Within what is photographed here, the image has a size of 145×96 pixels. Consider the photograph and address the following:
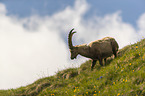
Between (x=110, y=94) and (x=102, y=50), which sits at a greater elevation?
(x=102, y=50)

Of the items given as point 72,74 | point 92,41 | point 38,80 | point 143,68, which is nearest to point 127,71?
point 143,68

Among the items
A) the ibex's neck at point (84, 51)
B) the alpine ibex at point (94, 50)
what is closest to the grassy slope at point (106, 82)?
the alpine ibex at point (94, 50)

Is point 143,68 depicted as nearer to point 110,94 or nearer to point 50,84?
point 110,94

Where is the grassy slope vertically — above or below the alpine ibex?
below

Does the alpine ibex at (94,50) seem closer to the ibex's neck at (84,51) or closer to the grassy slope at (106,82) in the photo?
the ibex's neck at (84,51)

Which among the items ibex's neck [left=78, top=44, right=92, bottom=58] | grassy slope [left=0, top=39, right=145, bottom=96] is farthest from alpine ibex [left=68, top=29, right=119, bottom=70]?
grassy slope [left=0, top=39, right=145, bottom=96]

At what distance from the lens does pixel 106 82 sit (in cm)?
1074

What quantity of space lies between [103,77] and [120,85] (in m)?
2.09

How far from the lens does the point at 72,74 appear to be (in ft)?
49.4

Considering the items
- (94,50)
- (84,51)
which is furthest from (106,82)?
(84,51)

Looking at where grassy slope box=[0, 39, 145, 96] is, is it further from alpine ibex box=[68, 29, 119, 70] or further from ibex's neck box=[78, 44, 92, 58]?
ibex's neck box=[78, 44, 92, 58]

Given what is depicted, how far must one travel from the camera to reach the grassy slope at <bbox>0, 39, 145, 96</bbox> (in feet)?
29.5

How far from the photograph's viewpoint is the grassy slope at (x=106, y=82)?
898 cm

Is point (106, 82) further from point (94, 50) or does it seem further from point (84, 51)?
point (84, 51)
